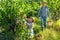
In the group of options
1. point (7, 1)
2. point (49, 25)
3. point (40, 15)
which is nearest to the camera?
point (7, 1)

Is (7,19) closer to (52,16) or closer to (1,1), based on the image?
(1,1)

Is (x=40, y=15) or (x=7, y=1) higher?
A: (x=7, y=1)

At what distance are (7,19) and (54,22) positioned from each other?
3.62m

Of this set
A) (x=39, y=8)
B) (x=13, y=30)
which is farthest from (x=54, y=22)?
(x=13, y=30)

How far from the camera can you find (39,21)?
14.9 metres

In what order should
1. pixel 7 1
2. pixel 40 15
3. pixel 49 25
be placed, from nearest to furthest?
pixel 7 1, pixel 40 15, pixel 49 25

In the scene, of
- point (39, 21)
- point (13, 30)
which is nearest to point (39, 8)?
point (39, 21)

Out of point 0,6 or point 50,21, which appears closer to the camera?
point 0,6

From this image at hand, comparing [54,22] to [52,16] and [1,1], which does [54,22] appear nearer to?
[52,16]

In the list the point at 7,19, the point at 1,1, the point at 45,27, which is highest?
the point at 1,1

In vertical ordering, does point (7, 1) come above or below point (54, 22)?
above

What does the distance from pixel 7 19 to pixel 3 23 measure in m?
0.25

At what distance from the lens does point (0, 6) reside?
12273 mm

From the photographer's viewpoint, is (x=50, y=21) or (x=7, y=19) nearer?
(x=7, y=19)
